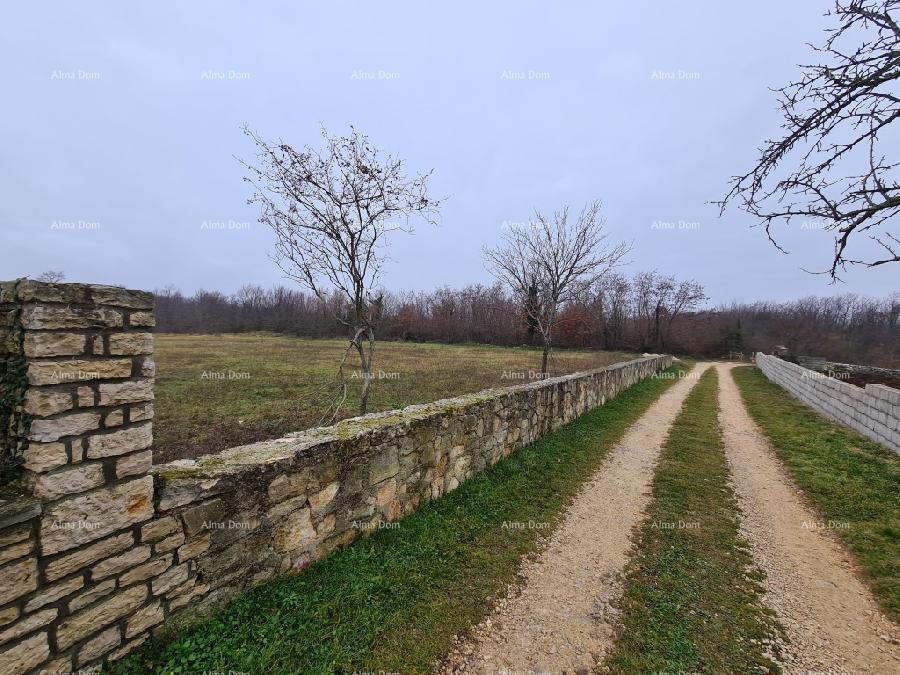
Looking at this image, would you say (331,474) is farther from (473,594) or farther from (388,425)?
(473,594)

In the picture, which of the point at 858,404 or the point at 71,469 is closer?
the point at 71,469

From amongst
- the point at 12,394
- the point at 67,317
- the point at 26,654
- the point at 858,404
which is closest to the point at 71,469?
the point at 12,394

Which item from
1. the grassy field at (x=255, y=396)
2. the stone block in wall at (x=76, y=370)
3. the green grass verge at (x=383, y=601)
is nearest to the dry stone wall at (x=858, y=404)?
the green grass verge at (x=383, y=601)

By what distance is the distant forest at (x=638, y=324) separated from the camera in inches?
1674

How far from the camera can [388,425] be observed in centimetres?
399

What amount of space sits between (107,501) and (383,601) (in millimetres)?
2006

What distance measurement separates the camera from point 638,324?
46.0 meters

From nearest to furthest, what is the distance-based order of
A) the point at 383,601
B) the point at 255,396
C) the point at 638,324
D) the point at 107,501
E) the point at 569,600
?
the point at 107,501 → the point at 383,601 → the point at 569,600 → the point at 255,396 → the point at 638,324

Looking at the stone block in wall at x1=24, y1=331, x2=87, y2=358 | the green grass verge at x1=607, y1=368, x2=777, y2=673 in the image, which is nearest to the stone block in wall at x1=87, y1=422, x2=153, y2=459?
the stone block in wall at x1=24, y1=331, x2=87, y2=358

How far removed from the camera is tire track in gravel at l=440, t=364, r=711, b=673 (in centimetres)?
264

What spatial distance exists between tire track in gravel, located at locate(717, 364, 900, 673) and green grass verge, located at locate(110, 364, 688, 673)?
6.74 feet

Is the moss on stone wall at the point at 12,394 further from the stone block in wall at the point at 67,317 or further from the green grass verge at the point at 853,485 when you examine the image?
the green grass verge at the point at 853,485

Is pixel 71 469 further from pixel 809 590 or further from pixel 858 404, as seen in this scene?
pixel 858 404

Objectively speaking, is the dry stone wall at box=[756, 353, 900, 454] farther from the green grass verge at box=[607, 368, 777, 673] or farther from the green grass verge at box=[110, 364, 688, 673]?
the green grass verge at box=[110, 364, 688, 673]
